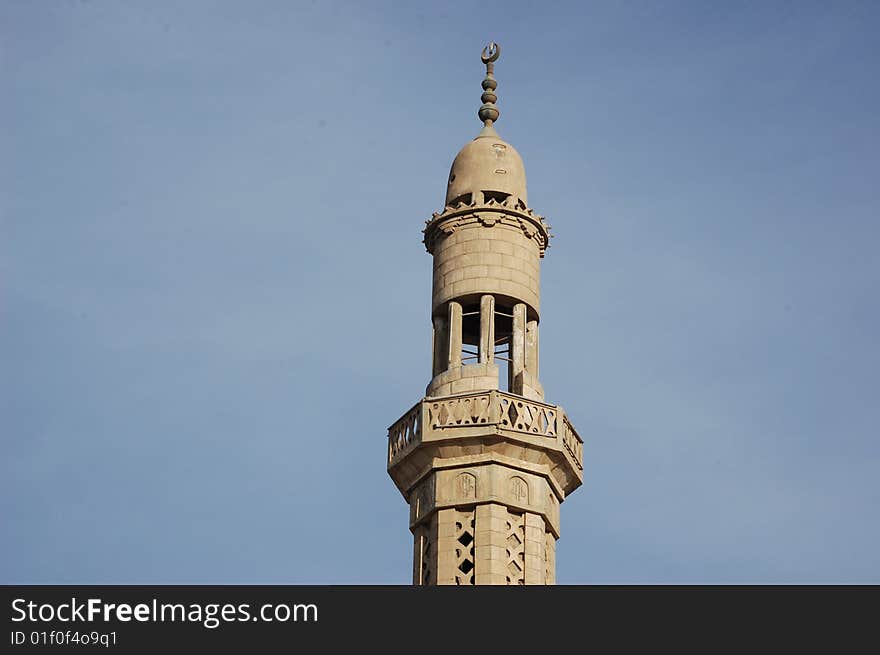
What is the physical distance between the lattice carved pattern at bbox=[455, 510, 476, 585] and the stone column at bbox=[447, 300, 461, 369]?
9.22 feet

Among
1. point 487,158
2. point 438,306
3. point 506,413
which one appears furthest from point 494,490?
point 487,158

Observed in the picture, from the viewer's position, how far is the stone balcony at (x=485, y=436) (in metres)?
37.4

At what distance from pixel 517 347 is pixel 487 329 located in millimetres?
644

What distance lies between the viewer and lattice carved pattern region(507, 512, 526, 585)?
3647 centimetres

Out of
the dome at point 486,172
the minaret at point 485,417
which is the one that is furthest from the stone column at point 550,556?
the dome at point 486,172

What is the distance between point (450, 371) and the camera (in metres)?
38.7

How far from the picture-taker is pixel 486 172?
4047cm

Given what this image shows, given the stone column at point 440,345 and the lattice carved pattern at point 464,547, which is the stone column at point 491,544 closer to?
the lattice carved pattern at point 464,547

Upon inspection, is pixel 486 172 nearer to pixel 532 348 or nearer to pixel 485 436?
pixel 532 348

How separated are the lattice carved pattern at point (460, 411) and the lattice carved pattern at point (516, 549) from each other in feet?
5.27
